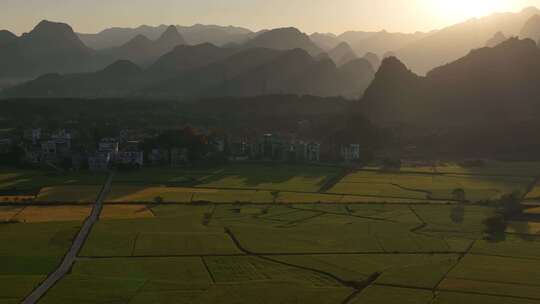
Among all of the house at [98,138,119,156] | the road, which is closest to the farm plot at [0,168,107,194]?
the house at [98,138,119,156]

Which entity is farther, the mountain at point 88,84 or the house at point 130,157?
the mountain at point 88,84

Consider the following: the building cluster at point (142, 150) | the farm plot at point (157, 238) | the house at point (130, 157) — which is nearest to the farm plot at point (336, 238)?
the farm plot at point (157, 238)

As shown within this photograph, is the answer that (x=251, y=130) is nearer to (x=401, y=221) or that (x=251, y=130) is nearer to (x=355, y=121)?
(x=355, y=121)

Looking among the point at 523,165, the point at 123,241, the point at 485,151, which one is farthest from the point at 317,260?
the point at 485,151

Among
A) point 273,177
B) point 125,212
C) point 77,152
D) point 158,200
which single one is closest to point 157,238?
point 125,212

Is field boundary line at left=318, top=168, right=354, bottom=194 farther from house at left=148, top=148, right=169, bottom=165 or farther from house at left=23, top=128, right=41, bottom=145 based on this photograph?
house at left=23, top=128, right=41, bottom=145

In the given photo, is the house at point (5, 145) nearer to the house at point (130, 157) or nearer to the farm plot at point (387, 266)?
the house at point (130, 157)
